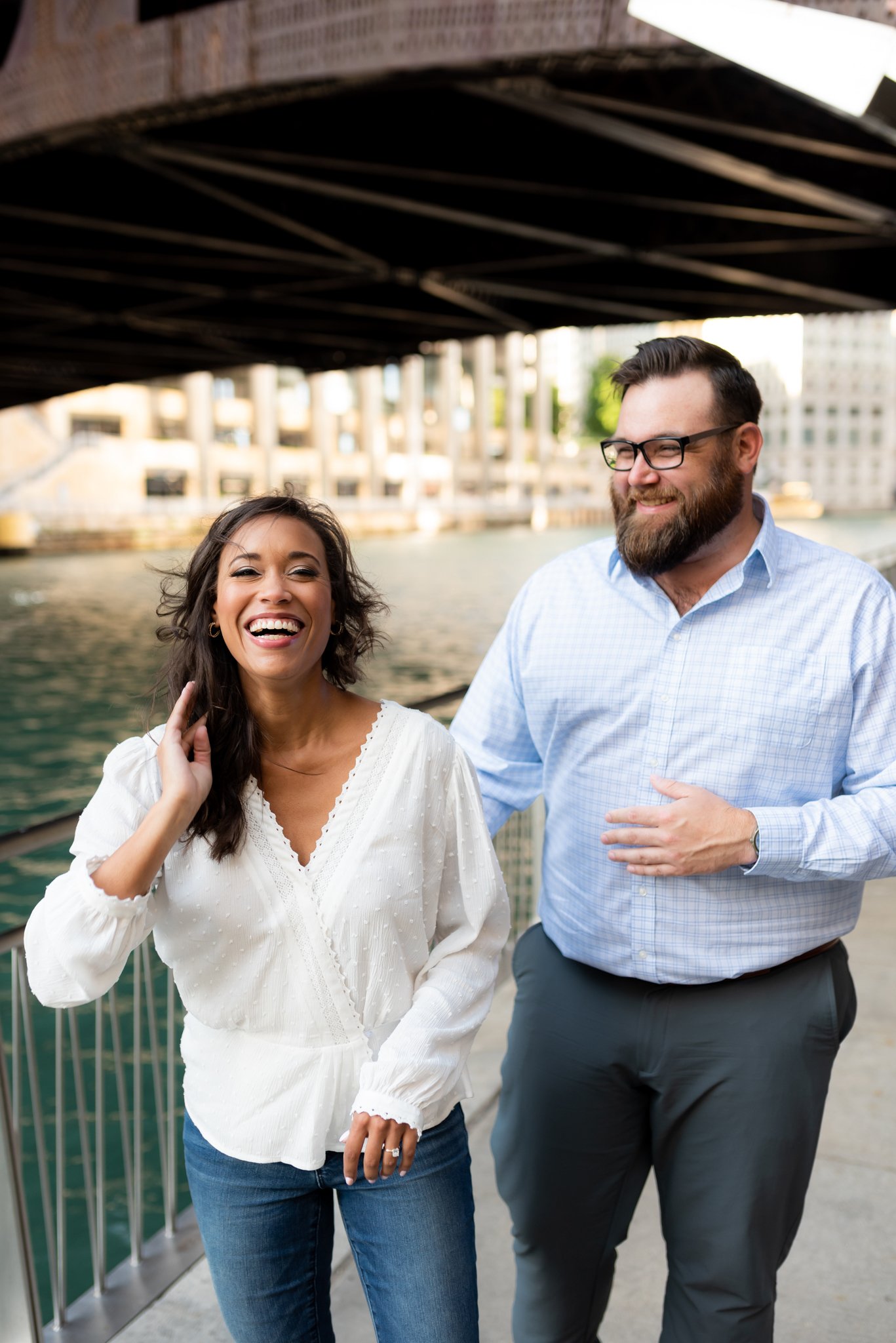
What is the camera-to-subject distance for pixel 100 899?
5.81 ft

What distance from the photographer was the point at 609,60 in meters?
6.35

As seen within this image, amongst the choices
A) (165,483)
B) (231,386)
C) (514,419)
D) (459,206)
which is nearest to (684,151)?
(459,206)

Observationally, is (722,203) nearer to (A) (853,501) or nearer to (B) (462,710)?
(B) (462,710)

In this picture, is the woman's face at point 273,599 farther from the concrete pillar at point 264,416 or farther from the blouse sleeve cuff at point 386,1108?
the concrete pillar at point 264,416

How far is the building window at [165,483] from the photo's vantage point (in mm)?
66875

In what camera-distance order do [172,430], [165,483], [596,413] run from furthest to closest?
[596,413] < [172,430] < [165,483]

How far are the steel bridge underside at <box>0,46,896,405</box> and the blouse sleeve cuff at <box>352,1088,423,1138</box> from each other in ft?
19.1

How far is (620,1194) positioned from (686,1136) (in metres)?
0.24

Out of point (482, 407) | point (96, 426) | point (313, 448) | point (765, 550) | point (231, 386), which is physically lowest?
point (765, 550)

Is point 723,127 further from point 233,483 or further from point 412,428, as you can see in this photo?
point 412,428

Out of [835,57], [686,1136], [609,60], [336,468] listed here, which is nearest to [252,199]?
[609,60]

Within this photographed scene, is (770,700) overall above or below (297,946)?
above

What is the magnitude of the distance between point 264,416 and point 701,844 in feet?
244

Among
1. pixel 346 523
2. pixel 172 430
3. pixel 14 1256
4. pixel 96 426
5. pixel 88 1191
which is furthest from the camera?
pixel 346 523
